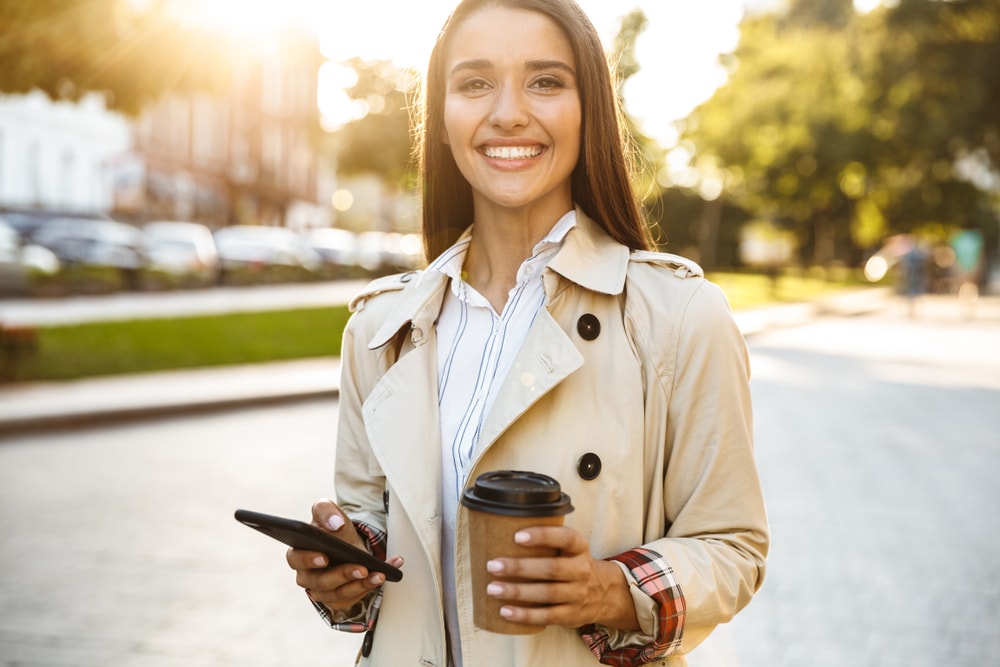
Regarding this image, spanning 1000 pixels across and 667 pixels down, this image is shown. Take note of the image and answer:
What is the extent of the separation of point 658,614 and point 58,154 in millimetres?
44147

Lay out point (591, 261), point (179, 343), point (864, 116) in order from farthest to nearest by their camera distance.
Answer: point (864, 116)
point (179, 343)
point (591, 261)

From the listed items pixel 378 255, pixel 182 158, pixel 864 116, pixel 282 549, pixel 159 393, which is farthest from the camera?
pixel 182 158

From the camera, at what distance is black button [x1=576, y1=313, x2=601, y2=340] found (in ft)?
6.15

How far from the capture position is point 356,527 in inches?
81.4

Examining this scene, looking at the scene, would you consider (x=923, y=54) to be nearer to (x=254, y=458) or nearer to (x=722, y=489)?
(x=254, y=458)

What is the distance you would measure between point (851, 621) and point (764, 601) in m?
0.51

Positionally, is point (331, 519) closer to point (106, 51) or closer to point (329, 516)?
point (329, 516)

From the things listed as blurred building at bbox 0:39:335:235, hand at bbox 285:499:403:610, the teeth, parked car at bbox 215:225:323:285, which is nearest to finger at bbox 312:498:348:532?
hand at bbox 285:499:403:610

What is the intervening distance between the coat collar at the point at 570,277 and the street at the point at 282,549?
3.26 metres

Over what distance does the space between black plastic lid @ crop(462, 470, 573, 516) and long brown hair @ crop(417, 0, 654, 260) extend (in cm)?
67

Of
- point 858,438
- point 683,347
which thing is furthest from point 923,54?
point 683,347

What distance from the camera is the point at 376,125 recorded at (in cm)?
3028

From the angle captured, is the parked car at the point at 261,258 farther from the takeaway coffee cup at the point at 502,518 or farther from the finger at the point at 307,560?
the takeaway coffee cup at the point at 502,518

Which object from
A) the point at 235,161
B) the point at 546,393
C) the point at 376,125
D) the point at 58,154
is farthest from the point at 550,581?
the point at 235,161
